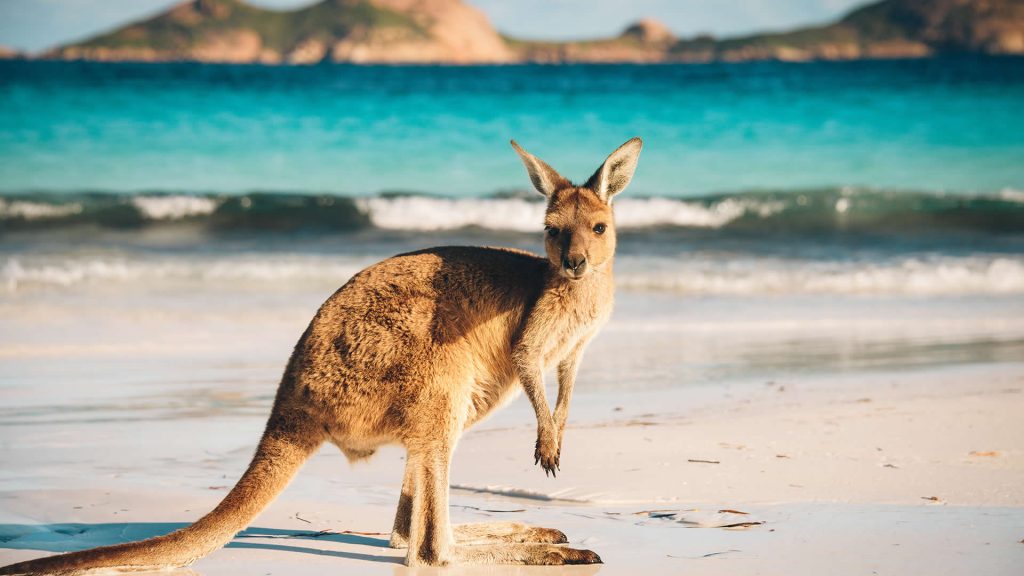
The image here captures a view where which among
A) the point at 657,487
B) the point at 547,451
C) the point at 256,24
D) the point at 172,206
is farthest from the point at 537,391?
the point at 256,24

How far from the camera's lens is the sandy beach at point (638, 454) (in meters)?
3.91

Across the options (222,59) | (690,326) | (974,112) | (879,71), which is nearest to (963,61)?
(879,71)

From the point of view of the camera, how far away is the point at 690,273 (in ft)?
37.6

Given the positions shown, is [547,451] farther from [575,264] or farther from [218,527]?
[218,527]

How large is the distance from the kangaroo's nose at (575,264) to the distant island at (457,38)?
40.3m

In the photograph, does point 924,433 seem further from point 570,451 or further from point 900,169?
point 900,169

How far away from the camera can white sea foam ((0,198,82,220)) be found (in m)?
16.8

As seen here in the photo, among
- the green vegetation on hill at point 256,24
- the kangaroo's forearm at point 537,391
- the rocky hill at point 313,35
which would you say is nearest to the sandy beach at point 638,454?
the kangaroo's forearm at point 537,391

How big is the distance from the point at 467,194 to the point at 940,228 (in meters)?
6.51

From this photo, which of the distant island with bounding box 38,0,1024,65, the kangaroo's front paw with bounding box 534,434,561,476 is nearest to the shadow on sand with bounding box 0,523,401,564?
the kangaroo's front paw with bounding box 534,434,561,476

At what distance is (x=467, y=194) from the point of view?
18.3 meters

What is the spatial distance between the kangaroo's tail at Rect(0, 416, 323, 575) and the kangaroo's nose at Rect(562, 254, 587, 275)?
89 cm

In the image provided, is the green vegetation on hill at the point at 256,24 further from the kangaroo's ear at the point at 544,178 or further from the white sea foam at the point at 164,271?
the kangaroo's ear at the point at 544,178

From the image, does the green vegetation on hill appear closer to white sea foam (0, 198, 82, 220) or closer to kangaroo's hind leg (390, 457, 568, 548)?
white sea foam (0, 198, 82, 220)
